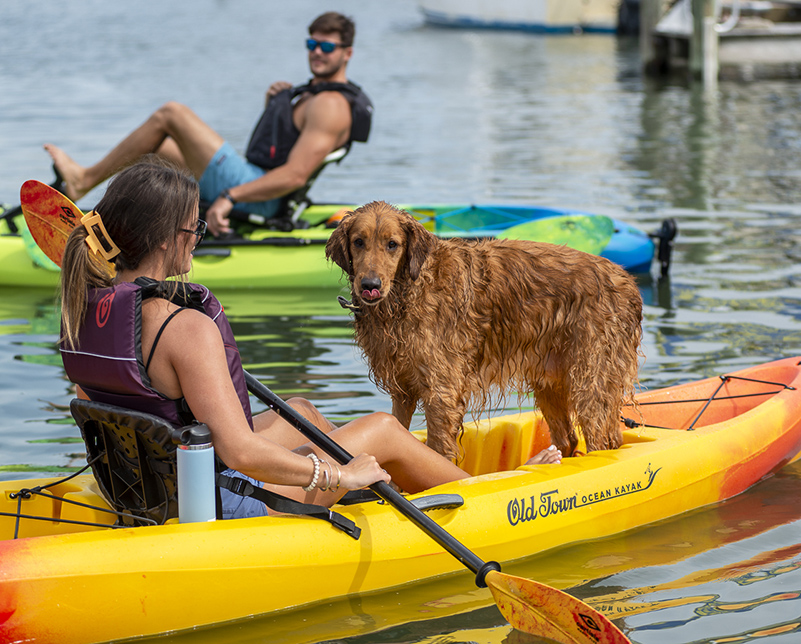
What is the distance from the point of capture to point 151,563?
10.6 ft

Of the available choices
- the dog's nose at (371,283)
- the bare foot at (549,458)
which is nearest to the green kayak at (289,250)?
the bare foot at (549,458)

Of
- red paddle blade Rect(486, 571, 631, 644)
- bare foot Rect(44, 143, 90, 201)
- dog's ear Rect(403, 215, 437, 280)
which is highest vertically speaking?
bare foot Rect(44, 143, 90, 201)

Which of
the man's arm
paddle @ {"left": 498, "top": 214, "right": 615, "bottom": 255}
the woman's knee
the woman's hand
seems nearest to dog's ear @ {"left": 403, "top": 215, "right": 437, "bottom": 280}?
the woman's knee

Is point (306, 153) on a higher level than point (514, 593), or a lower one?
higher

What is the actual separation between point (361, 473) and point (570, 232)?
437 cm

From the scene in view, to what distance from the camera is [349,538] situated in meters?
3.59

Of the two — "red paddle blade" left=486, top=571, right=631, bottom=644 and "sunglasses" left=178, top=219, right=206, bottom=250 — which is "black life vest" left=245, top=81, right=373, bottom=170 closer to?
"sunglasses" left=178, top=219, right=206, bottom=250

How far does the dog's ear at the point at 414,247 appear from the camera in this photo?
4.07 metres

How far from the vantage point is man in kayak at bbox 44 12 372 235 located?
24.3 feet

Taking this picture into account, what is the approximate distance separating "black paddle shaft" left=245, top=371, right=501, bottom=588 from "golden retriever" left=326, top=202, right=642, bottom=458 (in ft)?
2.17

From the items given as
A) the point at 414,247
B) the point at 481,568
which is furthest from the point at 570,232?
the point at 481,568

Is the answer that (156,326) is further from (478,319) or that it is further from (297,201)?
(297,201)

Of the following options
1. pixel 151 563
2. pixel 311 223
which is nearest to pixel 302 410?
pixel 151 563

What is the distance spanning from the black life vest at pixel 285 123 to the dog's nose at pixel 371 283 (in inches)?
146
